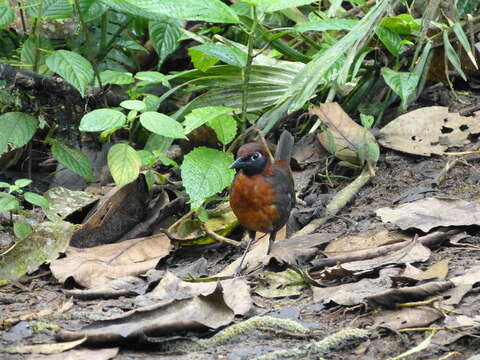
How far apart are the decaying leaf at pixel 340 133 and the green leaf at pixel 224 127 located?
777mm

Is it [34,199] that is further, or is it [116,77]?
[116,77]

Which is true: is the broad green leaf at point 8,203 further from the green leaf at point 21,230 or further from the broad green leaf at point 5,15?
the broad green leaf at point 5,15

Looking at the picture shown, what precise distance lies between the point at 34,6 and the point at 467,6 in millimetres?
3054

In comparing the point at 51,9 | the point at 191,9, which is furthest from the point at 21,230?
the point at 191,9

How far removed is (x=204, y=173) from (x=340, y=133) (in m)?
1.28

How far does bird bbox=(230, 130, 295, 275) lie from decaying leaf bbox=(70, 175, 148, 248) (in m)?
0.58

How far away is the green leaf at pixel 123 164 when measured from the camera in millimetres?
4520

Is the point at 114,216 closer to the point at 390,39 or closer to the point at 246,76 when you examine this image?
the point at 246,76

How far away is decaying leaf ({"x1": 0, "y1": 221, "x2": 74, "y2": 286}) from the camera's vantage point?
408cm

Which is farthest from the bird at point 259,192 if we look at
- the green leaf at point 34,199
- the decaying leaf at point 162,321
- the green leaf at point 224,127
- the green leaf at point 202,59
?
the decaying leaf at point 162,321

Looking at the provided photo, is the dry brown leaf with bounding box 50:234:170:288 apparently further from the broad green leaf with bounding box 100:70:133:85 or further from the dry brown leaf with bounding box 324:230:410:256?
the broad green leaf with bounding box 100:70:133:85

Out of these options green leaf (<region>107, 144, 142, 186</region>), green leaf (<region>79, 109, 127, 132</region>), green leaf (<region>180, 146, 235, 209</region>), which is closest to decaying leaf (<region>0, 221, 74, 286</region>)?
green leaf (<region>107, 144, 142, 186</region>)

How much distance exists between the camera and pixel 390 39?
5.27 m

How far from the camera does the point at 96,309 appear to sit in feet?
11.6
